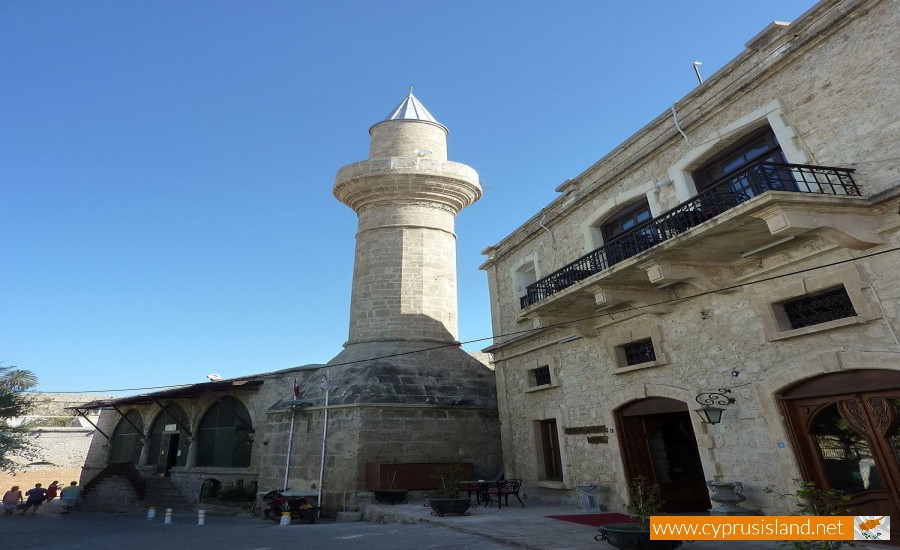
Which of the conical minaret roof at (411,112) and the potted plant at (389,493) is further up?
the conical minaret roof at (411,112)

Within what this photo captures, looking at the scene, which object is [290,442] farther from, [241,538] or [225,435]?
[225,435]

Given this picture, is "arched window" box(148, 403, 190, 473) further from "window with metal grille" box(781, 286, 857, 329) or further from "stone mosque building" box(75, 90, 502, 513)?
"window with metal grille" box(781, 286, 857, 329)

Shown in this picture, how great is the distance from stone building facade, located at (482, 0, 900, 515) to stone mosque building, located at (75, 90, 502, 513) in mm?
3722

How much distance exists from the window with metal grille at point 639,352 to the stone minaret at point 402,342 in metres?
5.33

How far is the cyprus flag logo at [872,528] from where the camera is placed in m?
5.94

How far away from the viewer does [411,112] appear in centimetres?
1888

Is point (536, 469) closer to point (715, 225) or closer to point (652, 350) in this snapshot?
point (652, 350)

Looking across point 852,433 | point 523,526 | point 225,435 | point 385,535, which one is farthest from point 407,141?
point 852,433

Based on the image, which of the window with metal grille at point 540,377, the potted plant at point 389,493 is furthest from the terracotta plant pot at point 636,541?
the potted plant at point 389,493

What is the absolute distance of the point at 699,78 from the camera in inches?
411

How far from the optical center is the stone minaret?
1274 cm

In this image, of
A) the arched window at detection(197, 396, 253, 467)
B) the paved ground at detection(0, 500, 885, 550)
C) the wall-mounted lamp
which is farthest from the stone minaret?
the wall-mounted lamp

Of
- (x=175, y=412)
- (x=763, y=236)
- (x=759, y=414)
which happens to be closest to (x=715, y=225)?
(x=763, y=236)

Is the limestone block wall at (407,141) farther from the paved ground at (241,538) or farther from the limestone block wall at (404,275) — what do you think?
the paved ground at (241,538)
